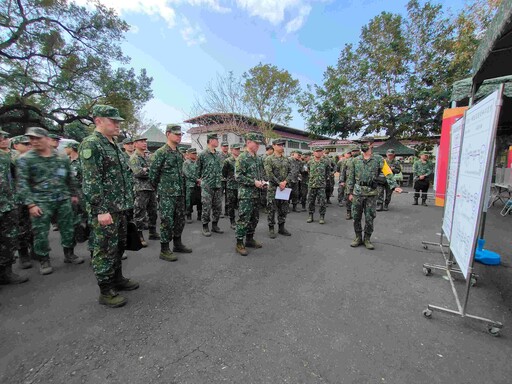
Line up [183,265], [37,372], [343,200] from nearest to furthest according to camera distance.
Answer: [37,372] < [183,265] < [343,200]

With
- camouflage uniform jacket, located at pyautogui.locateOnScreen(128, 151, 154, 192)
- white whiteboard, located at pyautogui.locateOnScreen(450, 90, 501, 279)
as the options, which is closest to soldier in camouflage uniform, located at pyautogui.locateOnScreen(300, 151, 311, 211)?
camouflage uniform jacket, located at pyautogui.locateOnScreen(128, 151, 154, 192)

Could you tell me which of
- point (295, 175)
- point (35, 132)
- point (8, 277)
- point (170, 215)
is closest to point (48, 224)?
point (8, 277)

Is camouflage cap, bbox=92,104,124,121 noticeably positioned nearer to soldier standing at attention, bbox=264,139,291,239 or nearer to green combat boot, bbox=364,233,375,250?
soldier standing at attention, bbox=264,139,291,239

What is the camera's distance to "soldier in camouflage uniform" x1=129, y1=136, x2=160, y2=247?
4953 millimetres

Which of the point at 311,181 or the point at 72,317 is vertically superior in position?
the point at 311,181

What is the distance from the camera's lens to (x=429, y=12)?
15.1 m

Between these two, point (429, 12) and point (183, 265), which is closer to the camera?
point (183, 265)

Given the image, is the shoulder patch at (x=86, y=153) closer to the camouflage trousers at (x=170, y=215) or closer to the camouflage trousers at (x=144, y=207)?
the camouflage trousers at (x=170, y=215)

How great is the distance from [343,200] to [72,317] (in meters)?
8.79

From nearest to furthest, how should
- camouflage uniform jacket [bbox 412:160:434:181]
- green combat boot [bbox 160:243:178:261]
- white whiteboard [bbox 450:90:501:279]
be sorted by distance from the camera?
1. white whiteboard [bbox 450:90:501:279]
2. green combat boot [bbox 160:243:178:261]
3. camouflage uniform jacket [bbox 412:160:434:181]

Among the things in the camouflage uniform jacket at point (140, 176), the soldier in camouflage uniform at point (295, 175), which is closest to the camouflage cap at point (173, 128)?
the camouflage uniform jacket at point (140, 176)

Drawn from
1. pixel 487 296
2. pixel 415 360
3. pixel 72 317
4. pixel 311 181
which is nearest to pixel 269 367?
pixel 415 360

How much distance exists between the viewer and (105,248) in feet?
8.87

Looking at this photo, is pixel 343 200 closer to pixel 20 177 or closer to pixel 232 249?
pixel 232 249
